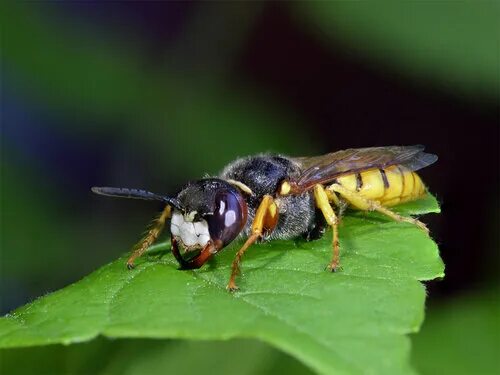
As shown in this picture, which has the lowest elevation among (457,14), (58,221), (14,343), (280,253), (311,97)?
(58,221)

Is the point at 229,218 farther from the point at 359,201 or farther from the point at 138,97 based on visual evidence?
the point at 138,97

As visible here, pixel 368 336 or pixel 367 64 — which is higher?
pixel 367 64

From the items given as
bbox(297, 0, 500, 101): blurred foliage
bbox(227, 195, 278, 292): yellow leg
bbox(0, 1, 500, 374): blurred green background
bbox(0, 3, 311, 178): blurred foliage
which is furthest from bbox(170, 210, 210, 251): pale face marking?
bbox(0, 3, 311, 178): blurred foliage

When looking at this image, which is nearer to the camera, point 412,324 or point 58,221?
point 412,324

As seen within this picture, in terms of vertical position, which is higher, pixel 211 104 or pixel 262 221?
pixel 211 104

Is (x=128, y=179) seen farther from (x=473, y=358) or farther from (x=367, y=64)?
(x=473, y=358)

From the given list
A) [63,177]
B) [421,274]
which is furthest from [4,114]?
[421,274]

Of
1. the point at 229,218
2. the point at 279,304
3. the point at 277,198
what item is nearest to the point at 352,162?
the point at 277,198
